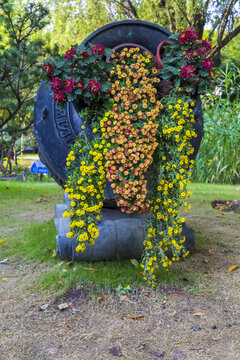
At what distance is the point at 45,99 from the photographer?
3.28 metres

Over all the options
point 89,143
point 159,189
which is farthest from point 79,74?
point 159,189

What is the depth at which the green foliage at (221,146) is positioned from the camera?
8.52 metres

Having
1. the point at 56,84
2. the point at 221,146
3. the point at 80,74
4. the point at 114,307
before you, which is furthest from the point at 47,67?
the point at 221,146

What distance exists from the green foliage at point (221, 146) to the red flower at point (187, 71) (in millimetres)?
6375

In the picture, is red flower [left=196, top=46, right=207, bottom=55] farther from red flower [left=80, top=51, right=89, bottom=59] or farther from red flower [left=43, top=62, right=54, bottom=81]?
red flower [left=43, top=62, right=54, bottom=81]

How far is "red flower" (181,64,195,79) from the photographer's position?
2.26 m

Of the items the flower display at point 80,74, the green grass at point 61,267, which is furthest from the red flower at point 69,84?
the green grass at point 61,267

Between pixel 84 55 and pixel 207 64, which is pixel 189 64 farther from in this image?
pixel 84 55

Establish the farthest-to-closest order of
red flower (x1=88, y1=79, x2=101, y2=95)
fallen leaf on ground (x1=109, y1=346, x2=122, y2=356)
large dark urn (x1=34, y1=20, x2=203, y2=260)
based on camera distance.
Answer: large dark urn (x1=34, y1=20, x2=203, y2=260), red flower (x1=88, y1=79, x2=101, y2=95), fallen leaf on ground (x1=109, y1=346, x2=122, y2=356)

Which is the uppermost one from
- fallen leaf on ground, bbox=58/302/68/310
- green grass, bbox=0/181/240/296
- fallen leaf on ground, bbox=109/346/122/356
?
green grass, bbox=0/181/240/296

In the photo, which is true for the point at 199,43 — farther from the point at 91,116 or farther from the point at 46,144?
the point at 46,144

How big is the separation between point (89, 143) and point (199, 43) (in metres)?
1.00

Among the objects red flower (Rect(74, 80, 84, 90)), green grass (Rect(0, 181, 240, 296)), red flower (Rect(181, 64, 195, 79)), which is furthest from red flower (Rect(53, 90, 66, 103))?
green grass (Rect(0, 181, 240, 296))

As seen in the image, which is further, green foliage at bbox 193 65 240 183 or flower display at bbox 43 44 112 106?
green foliage at bbox 193 65 240 183
